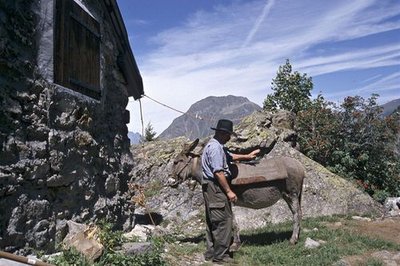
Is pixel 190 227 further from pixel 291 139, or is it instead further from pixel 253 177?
pixel 291 139

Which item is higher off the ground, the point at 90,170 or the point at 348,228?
the point at 90,170

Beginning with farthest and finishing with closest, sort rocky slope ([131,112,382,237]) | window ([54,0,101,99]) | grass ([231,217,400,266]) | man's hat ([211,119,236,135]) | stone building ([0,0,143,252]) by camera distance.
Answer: rocky slope ([131,112,382,237])
man's hat ([211,119,236,135])
grass ([231,217,400,266])
window ([54,0,101,99])
stone building ([0,0,143,252])

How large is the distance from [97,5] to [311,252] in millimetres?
6148

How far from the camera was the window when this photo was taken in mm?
7270

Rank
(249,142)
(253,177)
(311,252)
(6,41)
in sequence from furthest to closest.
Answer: (249,142) → (253,177) → (311,252) → (6,41)

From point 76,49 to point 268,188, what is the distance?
4.35 metres

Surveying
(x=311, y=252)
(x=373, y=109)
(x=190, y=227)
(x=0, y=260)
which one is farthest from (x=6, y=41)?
(x=373, y=109)

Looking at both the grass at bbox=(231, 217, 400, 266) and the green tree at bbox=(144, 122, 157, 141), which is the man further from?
the green tree at bbox=(144, 122, 157, 141)

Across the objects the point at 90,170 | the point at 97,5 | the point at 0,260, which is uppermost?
the point at 97,5

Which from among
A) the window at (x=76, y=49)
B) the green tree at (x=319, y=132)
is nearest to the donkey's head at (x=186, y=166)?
the window at (x=76, y=49)

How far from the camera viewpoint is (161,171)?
14.4 meters

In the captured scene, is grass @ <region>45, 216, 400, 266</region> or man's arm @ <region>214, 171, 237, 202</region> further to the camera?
man's arm @ <region>214, 171, 237, 202</region>

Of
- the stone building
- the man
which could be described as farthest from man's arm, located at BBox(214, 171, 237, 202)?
the stone building

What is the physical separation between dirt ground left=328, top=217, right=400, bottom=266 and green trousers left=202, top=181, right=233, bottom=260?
76.5 inches
